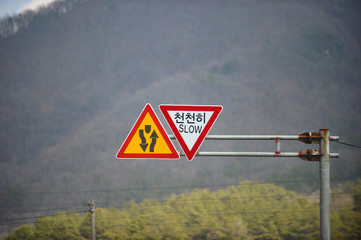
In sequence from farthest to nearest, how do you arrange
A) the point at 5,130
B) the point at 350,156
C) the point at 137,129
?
the point at 5,130 < the point at 350,156 < the point at 137,129

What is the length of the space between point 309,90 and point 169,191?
8898cm

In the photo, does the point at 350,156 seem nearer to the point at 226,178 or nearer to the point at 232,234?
the point at 226,178

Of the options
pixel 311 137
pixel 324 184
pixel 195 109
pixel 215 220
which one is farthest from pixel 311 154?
pixel 215 220

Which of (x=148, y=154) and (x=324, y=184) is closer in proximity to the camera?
(x=148, y=154)

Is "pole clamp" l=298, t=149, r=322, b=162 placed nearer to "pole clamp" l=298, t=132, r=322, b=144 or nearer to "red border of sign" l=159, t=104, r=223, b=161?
"pole clamp" l=298, t=132, r=322, b=144

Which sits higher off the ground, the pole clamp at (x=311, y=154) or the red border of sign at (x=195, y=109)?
the red border of sign at (x=195, y=109)

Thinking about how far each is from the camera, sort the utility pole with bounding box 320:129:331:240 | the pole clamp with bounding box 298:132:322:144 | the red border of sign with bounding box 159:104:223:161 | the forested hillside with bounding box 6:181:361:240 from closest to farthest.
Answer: the red border of sign with bounding box 159:104:223:161, the utility pole with bounding box 320:129:331:240, the pole clamp with bounding box 298:132:322:144, the forested hillside with bounding box 6:181:361:240

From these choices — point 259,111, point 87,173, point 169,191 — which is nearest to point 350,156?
point 259,111

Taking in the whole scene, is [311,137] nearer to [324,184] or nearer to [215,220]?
[324,184]

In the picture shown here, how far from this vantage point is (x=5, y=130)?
184750 mm

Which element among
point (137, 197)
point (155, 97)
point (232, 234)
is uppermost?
point (155, 97)

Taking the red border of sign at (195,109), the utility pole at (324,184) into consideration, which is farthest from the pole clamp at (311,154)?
the red border of sign at (195,109)

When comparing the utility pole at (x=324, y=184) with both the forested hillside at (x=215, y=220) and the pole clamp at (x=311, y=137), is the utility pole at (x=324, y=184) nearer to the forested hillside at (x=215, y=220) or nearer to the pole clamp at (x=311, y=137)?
the pole clamp at (x=311, y=137)

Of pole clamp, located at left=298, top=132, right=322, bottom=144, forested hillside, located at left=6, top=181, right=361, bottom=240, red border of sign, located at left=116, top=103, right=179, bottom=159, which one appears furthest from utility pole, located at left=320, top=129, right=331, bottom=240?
forested hillside, located at left=6, top=181, right=361, bottom=240
